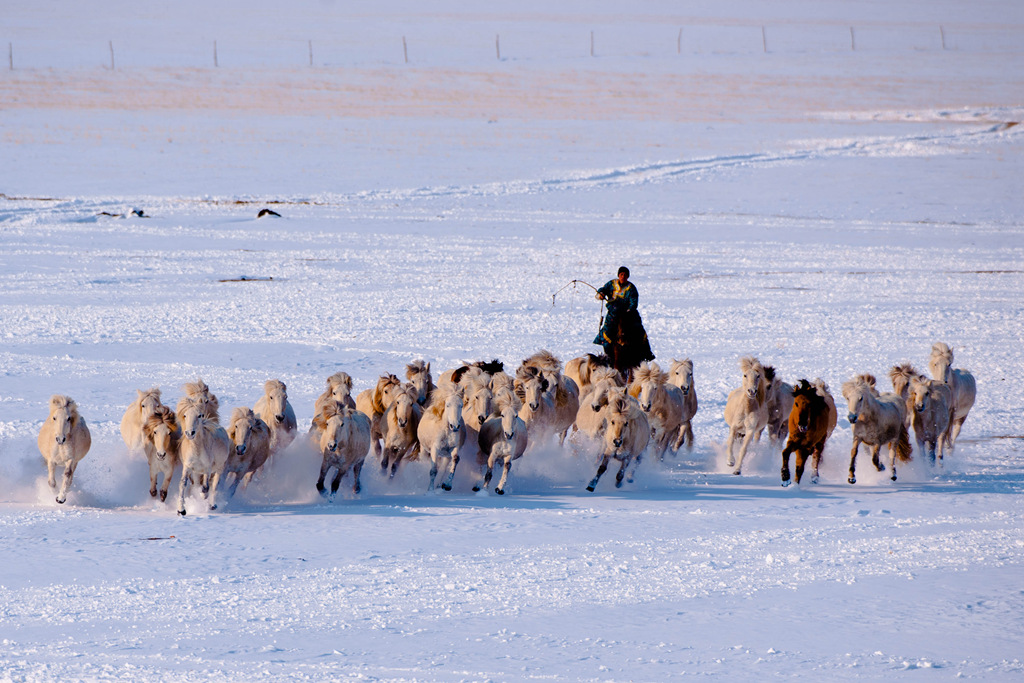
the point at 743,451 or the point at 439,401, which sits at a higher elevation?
the point at 439,401

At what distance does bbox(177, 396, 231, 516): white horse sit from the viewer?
9.64m

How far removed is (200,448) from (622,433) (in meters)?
3.82

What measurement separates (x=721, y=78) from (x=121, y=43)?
164 feet

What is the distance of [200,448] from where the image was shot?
31.8ft

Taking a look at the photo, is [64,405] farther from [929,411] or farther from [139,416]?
[929,411]

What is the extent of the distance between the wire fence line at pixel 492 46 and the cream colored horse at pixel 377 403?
67.4 meters

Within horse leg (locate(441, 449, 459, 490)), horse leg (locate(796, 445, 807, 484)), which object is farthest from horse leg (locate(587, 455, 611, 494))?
horse leg (locate(796, 445, 807, 484))

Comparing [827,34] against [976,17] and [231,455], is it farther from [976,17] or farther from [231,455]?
[231,455]

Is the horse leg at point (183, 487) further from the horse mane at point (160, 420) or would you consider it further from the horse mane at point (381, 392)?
the horse mane at point (381, 392)

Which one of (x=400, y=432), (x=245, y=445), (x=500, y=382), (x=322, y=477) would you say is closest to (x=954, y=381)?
(x=500, y=382)

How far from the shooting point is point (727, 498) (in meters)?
10.9

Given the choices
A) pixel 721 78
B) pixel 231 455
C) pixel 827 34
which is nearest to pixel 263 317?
pixel 231 455

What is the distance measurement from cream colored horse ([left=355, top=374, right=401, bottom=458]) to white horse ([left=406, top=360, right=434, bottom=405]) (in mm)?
477

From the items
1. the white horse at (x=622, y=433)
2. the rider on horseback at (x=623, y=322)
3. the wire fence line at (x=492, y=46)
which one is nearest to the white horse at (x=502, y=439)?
the white horse at (x=622, y=433)
